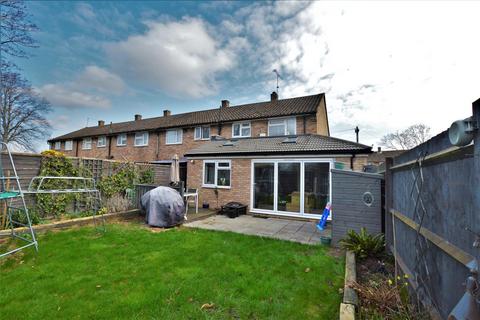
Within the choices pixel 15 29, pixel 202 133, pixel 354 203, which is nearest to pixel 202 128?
pixel 202 133

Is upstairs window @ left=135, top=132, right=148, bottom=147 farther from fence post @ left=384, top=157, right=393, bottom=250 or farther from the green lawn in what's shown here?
fence post @ left=384, top=157, right=393, bottom=250

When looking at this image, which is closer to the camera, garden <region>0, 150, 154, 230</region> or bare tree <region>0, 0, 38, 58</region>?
garden <region>0, 150, 154, 230</region>

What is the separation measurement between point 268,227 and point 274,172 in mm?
2737

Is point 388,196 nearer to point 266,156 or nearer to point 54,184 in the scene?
point 266,156

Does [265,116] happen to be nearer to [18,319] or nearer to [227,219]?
[227,219]

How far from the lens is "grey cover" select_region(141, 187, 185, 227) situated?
7410mm

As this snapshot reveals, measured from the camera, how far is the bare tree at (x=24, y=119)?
20.3 metres

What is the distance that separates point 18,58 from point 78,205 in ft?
20.9

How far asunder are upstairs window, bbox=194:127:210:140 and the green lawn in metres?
12.8

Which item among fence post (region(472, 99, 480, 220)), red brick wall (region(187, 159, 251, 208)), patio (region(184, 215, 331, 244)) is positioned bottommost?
patio (region(184, 215, 331, 244))

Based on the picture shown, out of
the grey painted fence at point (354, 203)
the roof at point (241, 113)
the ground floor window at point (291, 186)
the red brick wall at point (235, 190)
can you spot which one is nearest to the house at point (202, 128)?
the roof at point (241, 113)

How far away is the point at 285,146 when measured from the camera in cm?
990

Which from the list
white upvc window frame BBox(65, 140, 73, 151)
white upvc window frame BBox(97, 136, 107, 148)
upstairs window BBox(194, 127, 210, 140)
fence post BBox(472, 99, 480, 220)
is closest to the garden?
upstairs window BBox(194, 127, 210, 140)

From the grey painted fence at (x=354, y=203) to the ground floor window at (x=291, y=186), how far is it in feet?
10.4
